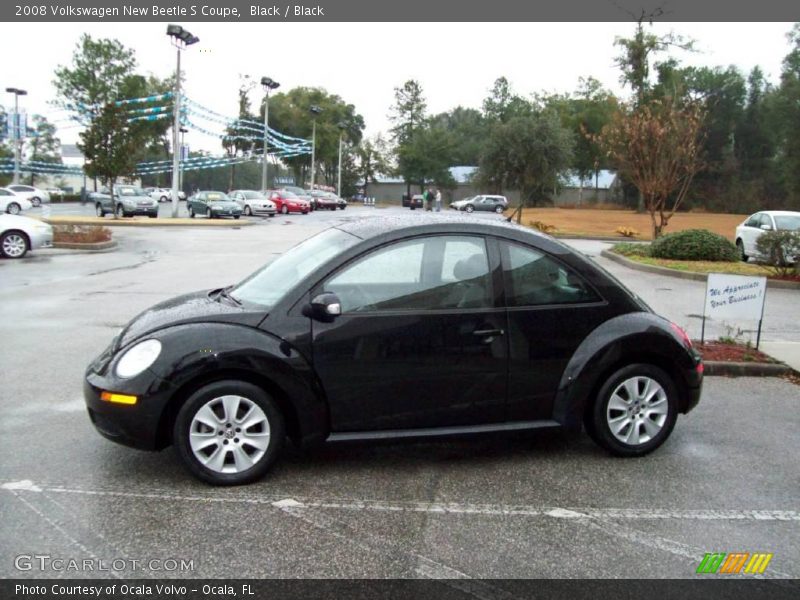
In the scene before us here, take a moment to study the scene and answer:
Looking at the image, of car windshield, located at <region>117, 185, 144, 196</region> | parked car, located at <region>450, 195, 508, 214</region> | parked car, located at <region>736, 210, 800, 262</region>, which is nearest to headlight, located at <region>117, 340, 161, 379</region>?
parked car, located at <region>736, 210, 800, 262</region>

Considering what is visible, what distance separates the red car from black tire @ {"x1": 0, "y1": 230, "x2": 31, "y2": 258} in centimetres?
3250

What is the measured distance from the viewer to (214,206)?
3966 centimetres

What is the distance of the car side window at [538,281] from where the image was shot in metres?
4.79

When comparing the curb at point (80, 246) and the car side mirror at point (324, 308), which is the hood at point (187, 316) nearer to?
the car side mirror at point (324, 308)

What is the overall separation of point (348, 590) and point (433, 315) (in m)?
1.87

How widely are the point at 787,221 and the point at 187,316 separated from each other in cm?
1878

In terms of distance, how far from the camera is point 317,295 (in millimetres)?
4469

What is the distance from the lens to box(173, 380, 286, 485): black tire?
4250 millimetres

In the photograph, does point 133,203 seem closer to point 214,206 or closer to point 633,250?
point 214,206

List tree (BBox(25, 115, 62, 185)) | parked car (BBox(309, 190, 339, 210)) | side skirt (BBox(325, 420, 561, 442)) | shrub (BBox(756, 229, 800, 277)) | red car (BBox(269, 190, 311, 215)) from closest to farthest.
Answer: side skirt (BBox(325, 420, 561, 442)) → shrub (BBox(756, 229, 800, 277)) → red car (BBox(269, 190, 311, 215)) → parked car (BBox(309, 190, 339, 210)) → tree (BBox(25, 115, 62, 185))

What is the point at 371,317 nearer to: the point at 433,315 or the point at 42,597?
the point at 433,315

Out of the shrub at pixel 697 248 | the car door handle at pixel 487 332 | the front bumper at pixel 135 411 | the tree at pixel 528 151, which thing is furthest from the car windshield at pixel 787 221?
the front bumper at pixel 135 411

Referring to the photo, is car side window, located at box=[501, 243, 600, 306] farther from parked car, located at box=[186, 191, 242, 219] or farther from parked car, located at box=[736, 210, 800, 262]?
parked car, located at box=[186, 191, 242, 219]

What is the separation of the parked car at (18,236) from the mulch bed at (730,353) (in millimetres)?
15656
